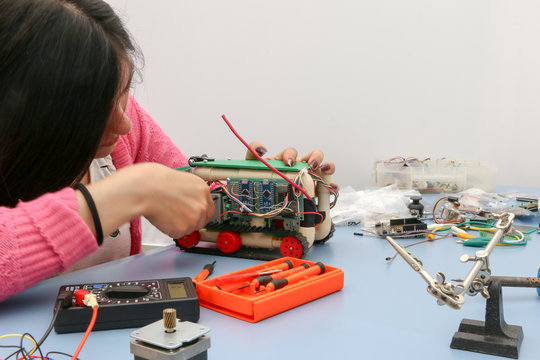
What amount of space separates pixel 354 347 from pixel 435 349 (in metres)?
0.09

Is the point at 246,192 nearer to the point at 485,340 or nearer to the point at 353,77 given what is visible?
the point at 485,340

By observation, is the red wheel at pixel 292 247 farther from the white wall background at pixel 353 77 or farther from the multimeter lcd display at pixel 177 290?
the white wall background at pixel 353 77

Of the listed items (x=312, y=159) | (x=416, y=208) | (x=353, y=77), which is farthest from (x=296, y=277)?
(x=353, y=77)

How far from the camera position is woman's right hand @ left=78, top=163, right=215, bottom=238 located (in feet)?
2.51

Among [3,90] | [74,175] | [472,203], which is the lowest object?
[472,203]

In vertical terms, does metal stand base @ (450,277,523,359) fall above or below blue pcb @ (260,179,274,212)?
below

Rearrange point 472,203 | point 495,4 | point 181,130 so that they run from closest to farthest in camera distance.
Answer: point 472,203
point 495,4
point 181,130

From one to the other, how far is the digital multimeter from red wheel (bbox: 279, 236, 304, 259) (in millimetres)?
A: 270

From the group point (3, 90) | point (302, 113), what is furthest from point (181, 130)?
point (3, 90)

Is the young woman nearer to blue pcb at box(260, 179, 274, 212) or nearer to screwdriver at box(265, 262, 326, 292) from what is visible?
blue pcb at box(260, 179, 274, 212)

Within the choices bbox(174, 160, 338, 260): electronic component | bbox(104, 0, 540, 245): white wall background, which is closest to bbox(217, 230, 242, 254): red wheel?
bbox(174, 160, 338, 260): electronic component

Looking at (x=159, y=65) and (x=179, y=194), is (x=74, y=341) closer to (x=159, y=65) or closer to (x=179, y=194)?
(x=179, y=194)

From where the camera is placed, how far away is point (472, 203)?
4.37 ft

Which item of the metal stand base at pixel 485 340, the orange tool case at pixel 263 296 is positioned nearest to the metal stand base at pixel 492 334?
the metal stand base at pixel 485 340
